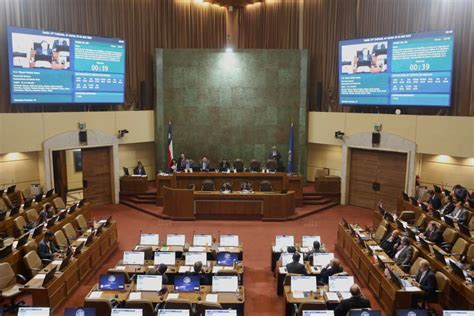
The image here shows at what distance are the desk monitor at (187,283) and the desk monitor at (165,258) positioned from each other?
4.45ft

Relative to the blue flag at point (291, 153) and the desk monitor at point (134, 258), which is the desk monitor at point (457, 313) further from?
the blue flag at point (291, 153)

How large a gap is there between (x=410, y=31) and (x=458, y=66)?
234 centimetres

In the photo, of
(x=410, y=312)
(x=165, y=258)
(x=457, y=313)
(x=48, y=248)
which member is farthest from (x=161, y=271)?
(x=457, y=313)

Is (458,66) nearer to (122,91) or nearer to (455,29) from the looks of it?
(455,29)

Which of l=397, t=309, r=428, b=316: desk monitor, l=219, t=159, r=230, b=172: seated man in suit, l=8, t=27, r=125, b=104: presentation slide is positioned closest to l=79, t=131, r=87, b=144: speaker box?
l=8, t=27, r=125, b=104: presentation slide

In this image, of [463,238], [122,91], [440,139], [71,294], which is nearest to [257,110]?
[122,91]

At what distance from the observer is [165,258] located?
32.5 ft

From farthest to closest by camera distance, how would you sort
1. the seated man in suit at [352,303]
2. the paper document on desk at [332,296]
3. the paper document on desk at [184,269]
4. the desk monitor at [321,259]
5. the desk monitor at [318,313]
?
the desk monitor at [321,259]
the paper document on desk at [184,269]
the paper document on desk at [332,296]
the seated man in suit at [352,303]
the desk monitor at [318,313]

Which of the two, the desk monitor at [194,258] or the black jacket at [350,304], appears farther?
the desk monitor at [194,258]

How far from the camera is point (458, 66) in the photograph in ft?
49.9

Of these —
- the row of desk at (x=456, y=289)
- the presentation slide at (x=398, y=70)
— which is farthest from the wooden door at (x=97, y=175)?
the row of desk at (x=456, y=289)

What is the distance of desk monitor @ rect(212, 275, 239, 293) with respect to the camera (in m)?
8.51

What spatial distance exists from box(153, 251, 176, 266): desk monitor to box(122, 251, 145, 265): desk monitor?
29 cm

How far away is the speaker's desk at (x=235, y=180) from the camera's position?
17406mm
